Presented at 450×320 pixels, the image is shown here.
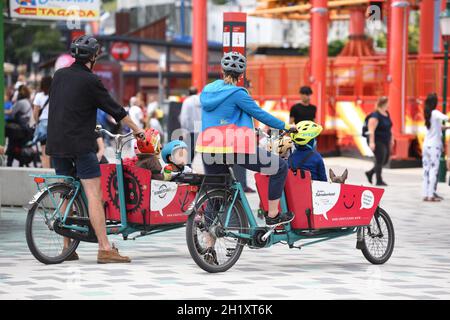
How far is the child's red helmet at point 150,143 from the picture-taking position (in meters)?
11.1

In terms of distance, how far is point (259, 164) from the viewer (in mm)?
10219

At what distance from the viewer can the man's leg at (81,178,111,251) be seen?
10.4m

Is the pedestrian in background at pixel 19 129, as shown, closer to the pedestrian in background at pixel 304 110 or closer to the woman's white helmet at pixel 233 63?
the pedestrian in background at pixel 304 110

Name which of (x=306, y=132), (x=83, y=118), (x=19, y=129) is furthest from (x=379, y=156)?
(x=83, y=118)

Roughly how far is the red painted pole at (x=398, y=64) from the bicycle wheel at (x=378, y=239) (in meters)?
15.4

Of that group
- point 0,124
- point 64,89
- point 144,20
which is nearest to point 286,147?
point 64,89

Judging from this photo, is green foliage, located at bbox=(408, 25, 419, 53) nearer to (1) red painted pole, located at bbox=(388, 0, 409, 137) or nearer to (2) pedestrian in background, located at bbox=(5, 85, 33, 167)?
(1) red painted pole, located at bbox=(388, 0, 409, 137)

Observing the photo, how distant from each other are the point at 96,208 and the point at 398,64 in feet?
55.4

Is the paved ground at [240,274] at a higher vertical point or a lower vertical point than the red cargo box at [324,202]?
lower

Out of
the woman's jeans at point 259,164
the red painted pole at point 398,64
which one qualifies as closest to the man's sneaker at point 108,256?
the woman's jeans at point 259,164

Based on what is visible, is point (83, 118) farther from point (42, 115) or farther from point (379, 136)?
point (379, 136)

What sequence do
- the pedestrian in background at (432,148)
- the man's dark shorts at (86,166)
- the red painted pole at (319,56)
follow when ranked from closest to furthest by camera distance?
1. the man's dark shorts at (86,166)
2. the pedestrian in background at (432,148)
3. the red painted pole at (319,56)
